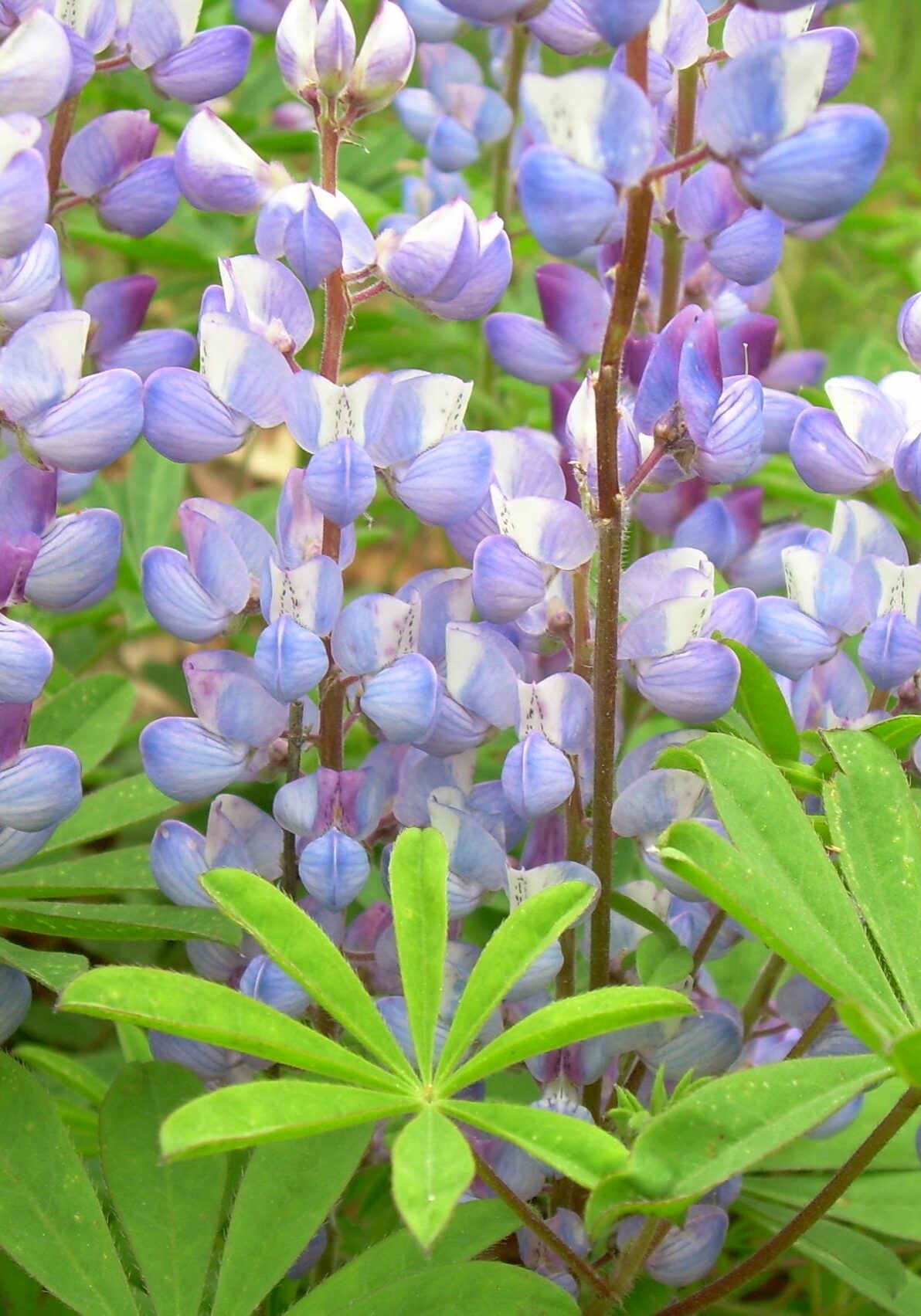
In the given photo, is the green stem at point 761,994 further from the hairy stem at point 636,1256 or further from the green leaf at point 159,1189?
the green leaf at point 159,1189

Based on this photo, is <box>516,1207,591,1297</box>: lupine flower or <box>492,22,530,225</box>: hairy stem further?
<box>492,22,530,225</box>: hairy stem

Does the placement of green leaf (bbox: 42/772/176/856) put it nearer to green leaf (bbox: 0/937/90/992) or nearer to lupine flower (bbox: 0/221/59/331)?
green leaf (bbox: 0/937/90/992)

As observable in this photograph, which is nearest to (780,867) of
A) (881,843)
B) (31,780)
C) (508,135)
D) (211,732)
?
(881,843)

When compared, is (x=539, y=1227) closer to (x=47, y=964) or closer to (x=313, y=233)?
(x=47, y=964)

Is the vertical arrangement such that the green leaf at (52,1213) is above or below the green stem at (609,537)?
below

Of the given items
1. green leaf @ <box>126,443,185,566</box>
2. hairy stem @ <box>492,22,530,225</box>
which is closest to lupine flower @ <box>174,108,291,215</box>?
green leaf @ <box>126,443,185,566</box>

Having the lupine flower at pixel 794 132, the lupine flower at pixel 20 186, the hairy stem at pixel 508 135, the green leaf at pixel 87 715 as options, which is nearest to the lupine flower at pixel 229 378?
the lupine flower at pixel 20 186
